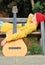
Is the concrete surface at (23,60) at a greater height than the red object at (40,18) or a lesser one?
lesser

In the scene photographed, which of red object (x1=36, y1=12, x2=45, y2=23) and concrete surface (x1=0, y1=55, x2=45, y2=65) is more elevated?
red object (x1=36, y1=12, x2=45, y2=23)

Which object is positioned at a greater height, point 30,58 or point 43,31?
point 43,31

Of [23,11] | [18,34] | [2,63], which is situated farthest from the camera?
[23,11]

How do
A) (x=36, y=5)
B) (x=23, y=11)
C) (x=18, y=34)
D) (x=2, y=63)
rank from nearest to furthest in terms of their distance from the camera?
(x=2, y=63) < (x=18, y=34) < (x=36, y=5) < (x=23, y=11)

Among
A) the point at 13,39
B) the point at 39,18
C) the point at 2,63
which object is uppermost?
the point at 39,18

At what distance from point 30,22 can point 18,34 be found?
0.37 m

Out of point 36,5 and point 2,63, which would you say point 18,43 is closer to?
point 2,63

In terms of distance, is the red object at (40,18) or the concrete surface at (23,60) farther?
the red object at (40,18)

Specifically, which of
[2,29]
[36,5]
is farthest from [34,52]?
[36,5]

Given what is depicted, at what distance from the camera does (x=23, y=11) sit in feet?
34.2

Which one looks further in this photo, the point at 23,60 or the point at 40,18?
the point at 40,18

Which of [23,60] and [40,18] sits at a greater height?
[40,18]

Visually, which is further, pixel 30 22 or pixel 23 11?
pixel 23 11

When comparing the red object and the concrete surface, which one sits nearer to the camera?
the concrete surface
